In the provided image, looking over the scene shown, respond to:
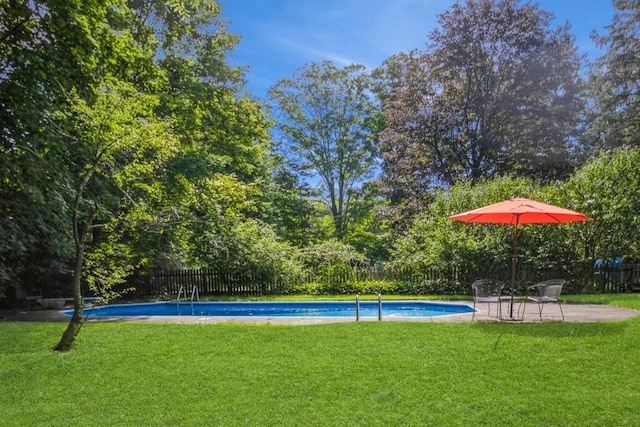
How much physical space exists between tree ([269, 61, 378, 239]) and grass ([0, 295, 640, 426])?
19620 millimetres

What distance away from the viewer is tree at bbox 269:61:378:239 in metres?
25.6

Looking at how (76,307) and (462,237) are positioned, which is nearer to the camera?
(76,307)

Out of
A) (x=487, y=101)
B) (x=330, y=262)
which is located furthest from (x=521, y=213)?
(x=487, y=101)

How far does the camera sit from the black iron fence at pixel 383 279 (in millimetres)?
11953

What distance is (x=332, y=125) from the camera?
25719 mm

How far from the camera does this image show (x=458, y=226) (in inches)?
515

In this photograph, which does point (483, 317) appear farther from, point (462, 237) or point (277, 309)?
point (277, 309)

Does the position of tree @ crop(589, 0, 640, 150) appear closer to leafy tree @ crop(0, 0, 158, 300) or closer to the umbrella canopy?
the umbrella canopy

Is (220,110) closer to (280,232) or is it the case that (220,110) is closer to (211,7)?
(211,7)

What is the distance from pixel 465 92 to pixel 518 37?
3.16 m

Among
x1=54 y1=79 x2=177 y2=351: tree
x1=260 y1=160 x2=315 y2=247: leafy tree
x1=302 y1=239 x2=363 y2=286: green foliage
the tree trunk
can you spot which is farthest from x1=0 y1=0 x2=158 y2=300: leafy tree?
x1=260 y1=160 x2=315 y2=247: leafy tree

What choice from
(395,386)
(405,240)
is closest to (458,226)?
(405,240)

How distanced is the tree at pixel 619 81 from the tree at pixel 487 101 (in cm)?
277

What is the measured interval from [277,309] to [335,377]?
776 centimetres
